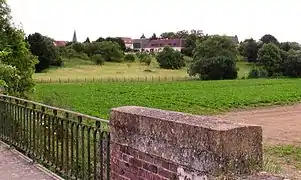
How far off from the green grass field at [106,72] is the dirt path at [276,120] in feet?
140

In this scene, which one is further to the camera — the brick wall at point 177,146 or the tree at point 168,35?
the tree at point 168,35

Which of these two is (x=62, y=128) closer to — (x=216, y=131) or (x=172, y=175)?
(x=172, y=175)

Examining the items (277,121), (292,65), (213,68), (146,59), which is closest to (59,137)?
(277,121)

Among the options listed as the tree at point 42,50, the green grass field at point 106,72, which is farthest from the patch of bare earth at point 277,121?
the tree at point 42,50

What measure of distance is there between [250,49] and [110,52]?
110 feet

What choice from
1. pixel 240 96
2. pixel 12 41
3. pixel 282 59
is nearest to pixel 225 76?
pixel 282 59

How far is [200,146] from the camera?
10.2 feet

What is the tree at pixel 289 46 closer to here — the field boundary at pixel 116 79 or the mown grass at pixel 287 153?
the field boundary at pixel 116 79

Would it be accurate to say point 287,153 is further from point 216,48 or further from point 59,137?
point 216,48

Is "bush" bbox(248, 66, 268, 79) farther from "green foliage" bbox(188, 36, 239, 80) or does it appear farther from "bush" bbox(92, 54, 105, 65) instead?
"bush" bbox(92, 54, 105, 65)

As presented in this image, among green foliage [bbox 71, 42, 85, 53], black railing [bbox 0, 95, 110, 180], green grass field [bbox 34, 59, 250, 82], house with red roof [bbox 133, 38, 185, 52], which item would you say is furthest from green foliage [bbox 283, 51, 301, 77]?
black railing [bbox 0, 95, 110, 180]

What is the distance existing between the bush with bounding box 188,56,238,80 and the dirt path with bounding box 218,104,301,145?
4112cm

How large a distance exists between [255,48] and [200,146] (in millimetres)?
109842

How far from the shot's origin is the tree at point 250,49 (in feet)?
360
